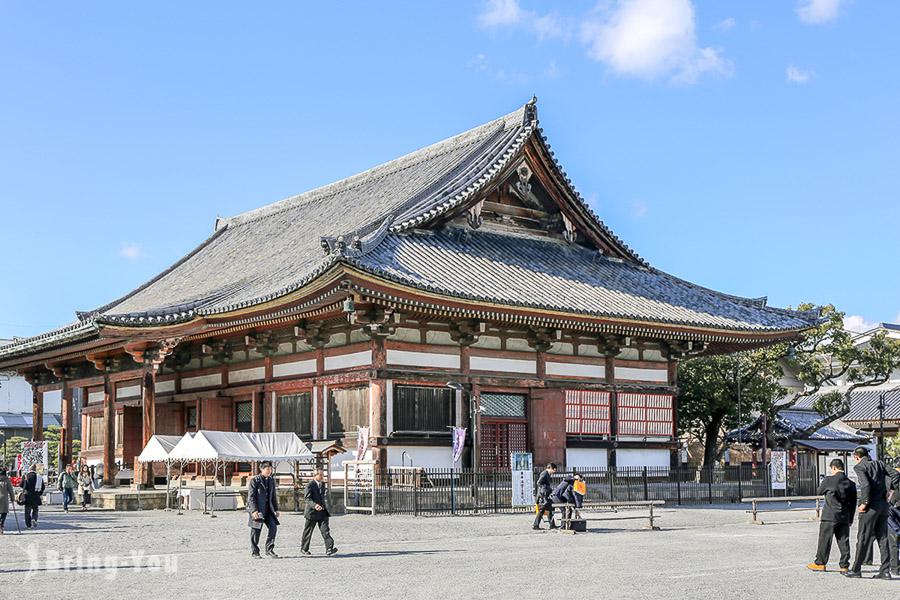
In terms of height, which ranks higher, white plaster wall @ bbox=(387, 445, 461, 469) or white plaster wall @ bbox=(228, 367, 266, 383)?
white plaster wall @ bbox=(228, 367, 266, 383)

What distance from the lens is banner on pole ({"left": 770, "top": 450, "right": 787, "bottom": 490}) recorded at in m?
32.2

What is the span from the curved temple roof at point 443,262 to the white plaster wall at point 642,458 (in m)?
4.76

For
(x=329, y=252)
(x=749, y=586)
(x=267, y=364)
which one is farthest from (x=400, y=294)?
(x=749, y=586)

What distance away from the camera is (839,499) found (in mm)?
14836

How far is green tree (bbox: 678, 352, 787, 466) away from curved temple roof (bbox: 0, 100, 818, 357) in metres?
6.39

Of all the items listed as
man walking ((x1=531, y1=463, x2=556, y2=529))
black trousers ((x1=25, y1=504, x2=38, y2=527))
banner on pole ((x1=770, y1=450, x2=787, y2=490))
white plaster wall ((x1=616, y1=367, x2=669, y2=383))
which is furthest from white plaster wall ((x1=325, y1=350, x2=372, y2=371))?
banner on pole ((x1=770, y1=450, x2=787, y2=490))

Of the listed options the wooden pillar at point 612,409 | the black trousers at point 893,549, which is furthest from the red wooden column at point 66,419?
the black trousers at point 893,549

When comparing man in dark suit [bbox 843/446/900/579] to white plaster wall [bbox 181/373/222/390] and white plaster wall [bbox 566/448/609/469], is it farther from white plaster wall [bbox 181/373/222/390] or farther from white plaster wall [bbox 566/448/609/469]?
white plaster wall [bbox 181/373/222/390]

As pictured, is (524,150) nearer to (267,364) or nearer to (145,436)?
(267,364)

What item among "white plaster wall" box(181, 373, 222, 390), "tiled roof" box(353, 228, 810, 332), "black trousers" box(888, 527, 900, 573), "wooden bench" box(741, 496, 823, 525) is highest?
"tiled roof" box(353, 228, 810, 332)

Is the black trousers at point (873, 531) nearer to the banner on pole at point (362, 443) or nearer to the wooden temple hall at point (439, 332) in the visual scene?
the wooden temple hall at point (439, 332)

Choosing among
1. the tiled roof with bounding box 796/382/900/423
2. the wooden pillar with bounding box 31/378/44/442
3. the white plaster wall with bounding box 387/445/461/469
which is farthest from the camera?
the tiled roof with bounding box 796/382/900/423

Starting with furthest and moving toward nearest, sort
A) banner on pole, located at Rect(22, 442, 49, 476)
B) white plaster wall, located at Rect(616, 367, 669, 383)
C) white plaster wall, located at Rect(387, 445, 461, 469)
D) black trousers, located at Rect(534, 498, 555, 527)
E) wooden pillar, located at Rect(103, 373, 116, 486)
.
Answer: banner on pole, located at Rect(22, 442, 49, 476), wooden pillar, located at Rect(103, 373, 116, 486), white plaster wall, located at Rect(616, 367, 669, 383), white plaster wall, located at Rect(387, 445, 461, 469), black trousers, located at Rect(534, 498, 555, 527)

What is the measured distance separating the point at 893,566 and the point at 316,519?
8.77m
